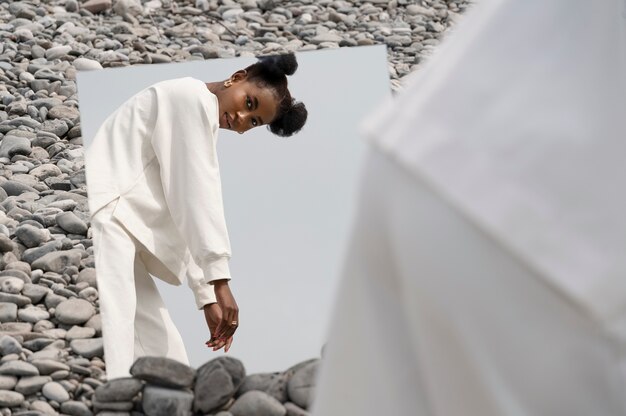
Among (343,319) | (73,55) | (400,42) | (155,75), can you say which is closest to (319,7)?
(400,42)

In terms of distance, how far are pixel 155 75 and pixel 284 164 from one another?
299mm

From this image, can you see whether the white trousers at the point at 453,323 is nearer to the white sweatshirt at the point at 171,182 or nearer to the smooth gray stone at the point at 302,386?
the smooth gray stone at the point at 302,386

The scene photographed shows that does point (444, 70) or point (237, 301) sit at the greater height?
point (444, 70)

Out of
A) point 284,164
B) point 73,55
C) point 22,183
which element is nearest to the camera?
point 284,164

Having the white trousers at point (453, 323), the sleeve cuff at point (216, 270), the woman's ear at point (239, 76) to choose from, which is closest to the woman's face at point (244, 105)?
the woman's ear at point (239, 76)

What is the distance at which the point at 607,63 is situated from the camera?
195 mm

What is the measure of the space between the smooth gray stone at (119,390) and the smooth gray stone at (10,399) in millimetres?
115

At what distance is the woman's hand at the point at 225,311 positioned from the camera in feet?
5.49

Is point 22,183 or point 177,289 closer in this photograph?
point 177,289

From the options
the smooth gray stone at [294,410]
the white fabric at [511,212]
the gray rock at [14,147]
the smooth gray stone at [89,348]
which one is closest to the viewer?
the white fabric at [511,212]

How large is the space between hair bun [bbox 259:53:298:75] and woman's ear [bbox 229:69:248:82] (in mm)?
71

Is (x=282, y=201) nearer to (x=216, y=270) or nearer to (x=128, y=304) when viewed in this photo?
(x=216, y=270)

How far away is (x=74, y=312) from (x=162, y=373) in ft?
1.00

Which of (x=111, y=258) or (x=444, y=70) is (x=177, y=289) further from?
(x=444, y=70)
